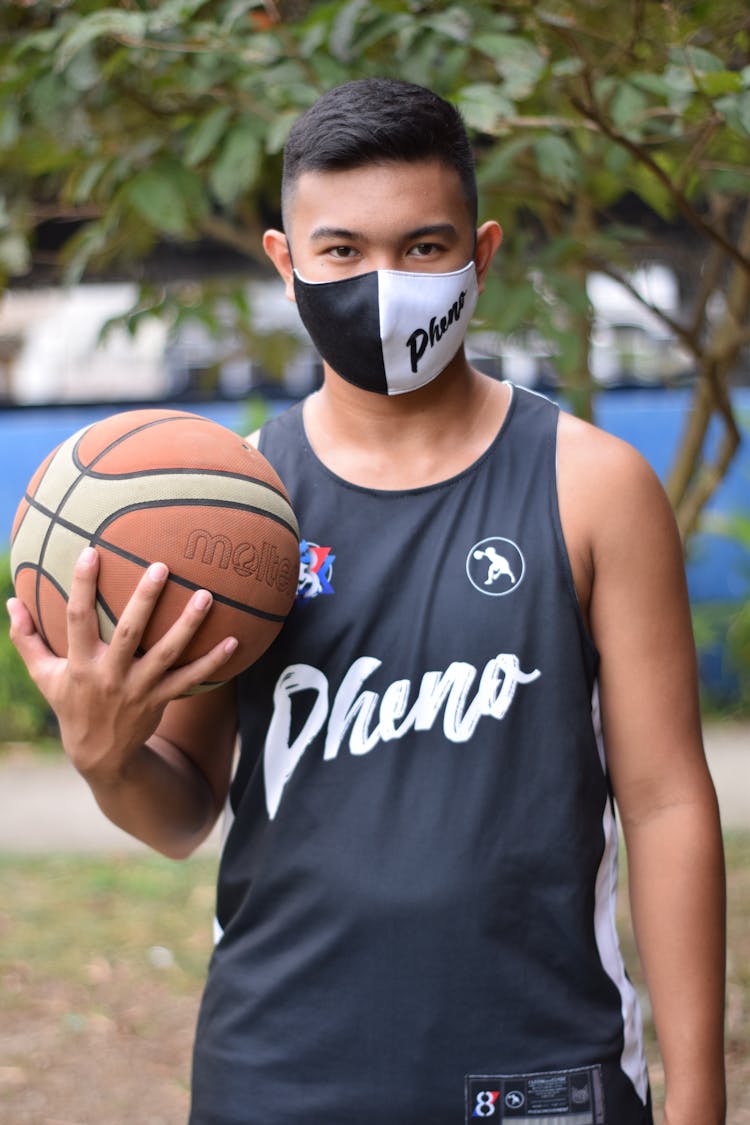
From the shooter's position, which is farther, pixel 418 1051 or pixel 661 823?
pixel 661 823

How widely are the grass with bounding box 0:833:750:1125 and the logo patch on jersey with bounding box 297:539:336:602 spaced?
2.72m

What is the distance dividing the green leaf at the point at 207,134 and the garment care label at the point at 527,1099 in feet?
6.64

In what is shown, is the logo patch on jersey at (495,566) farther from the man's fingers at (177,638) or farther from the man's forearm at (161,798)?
the man's forearm at (161,798)

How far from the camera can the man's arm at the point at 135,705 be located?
71.6 inches

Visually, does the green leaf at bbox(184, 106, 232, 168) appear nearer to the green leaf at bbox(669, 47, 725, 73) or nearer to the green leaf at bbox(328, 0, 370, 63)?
the green leaf at bbox(328, 0, 370, 63)

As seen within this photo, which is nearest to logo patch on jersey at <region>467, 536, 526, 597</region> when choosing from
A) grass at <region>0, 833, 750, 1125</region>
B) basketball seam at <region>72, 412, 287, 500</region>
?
basketball seam at <region>72, 412, 287, 500</region>

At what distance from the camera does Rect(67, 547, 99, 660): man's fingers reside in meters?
1.81

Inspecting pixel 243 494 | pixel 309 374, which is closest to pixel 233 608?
pixel 243 494

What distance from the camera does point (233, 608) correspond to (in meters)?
1.89

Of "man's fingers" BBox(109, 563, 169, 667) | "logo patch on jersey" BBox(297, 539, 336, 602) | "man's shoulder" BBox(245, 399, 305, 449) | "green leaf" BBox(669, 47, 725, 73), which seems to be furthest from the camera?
"green leaf" BBox(669, 47, 725, 73)

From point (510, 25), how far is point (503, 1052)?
2110mm

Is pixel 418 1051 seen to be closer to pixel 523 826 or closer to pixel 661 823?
pixel 523 826

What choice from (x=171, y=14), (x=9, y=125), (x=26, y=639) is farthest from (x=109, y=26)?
(x=26, y=639)

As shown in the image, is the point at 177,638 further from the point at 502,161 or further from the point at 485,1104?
the point at 502,161
